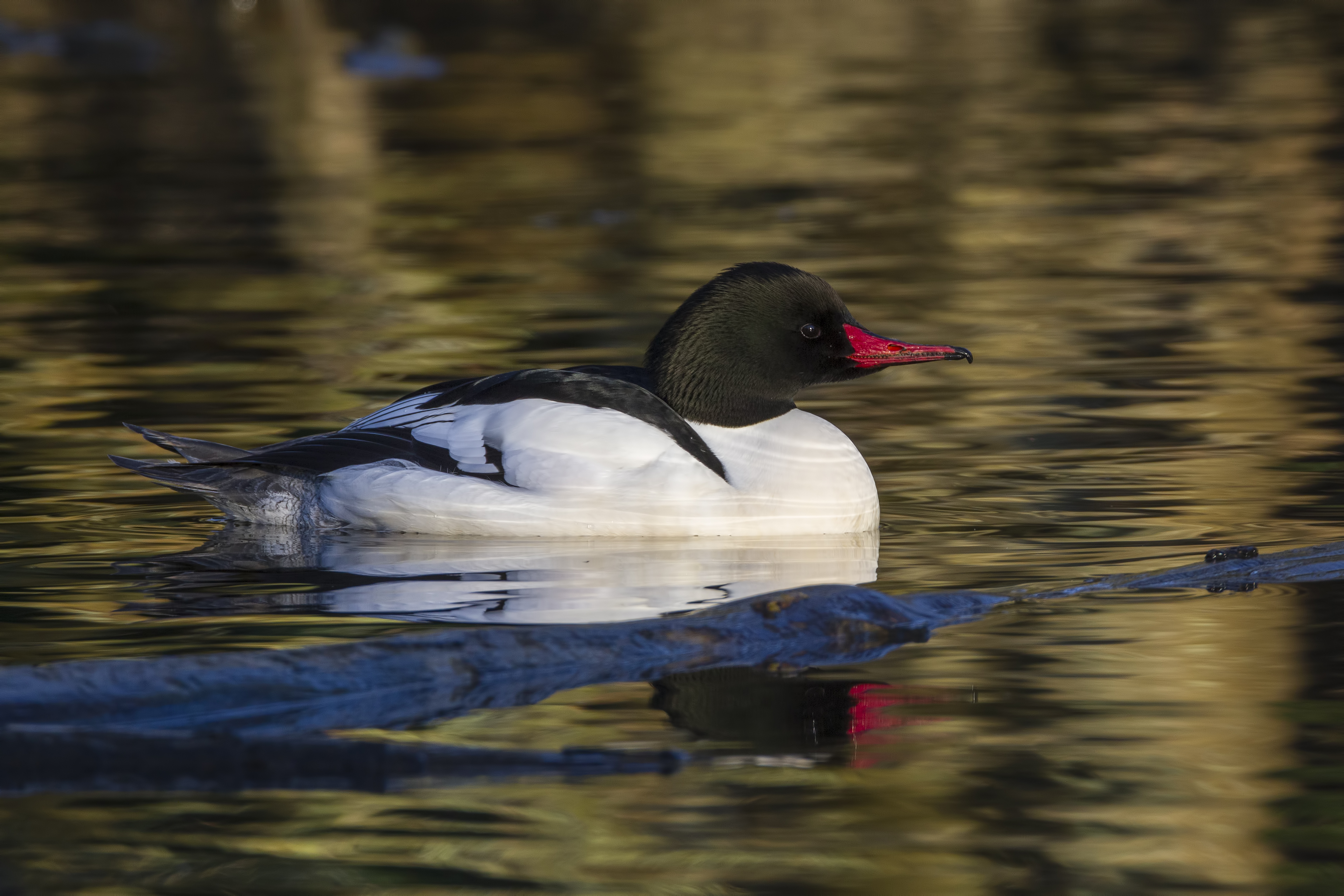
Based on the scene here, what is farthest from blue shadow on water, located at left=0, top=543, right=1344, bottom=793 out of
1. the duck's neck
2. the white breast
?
the duck's neck

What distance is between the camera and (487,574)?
20.8 ft

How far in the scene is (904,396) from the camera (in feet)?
31.8

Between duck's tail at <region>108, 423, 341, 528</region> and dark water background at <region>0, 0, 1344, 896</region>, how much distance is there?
0.76ft

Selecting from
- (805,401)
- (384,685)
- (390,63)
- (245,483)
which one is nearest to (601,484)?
(245,483)

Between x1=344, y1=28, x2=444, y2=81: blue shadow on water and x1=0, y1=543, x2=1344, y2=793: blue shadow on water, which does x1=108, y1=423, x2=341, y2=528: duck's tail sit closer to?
x1=0, y1=543, x2=1344, y2=793: blue shadow on water

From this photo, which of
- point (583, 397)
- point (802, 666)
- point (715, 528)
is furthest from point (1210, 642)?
point (583, 397)

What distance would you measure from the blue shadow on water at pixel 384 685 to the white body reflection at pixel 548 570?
0.27 m

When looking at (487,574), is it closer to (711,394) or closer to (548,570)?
(548,570)

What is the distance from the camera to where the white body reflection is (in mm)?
5828

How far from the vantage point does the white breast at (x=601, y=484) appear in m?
6.66

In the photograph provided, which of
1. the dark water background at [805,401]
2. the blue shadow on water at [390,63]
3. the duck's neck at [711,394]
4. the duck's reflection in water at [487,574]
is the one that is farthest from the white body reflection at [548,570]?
the blue shadow on water at [390,63]

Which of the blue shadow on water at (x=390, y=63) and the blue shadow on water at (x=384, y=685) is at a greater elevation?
the blue shadow on water at (x=390, y=63)

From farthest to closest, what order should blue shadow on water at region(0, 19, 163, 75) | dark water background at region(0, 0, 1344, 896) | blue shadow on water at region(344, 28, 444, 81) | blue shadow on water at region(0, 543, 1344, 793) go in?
blue shadow on water at region(0, 19, 163, 75) < blue shadow on water at region(344, 28, 444, 81) < blue shadow on water at region(0, 543, 1344, 793) < dark water background at region(0, 0, 1344, 896)

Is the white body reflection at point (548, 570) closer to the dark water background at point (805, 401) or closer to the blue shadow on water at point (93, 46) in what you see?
the dark water background at point (805, 401)
